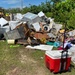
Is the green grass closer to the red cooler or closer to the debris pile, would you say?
the red cooler

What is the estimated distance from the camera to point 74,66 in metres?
7.10

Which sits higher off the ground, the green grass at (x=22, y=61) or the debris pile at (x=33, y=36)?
the debris pile at (x=33, y=36)

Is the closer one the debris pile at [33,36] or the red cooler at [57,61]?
the red cooler at [57,61]

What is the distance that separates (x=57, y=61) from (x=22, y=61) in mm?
1780

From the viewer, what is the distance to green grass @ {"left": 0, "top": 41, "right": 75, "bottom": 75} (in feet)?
21.3

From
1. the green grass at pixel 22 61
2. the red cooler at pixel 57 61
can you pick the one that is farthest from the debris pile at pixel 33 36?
the red cooler at pixel 57 61

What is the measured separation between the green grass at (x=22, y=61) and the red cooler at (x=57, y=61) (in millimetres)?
251

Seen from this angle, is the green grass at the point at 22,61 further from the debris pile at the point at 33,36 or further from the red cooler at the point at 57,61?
the debris pile at the point at 33,36

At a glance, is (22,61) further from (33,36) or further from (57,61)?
(33,36)

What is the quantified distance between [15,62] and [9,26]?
4.50 metres

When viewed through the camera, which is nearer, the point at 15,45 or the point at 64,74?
the point at 64,74

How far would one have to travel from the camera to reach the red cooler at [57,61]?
6098 mm

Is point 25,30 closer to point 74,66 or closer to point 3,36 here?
point 3,36

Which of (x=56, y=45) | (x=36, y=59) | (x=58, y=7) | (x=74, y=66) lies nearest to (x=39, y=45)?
(x=56, y=45)
